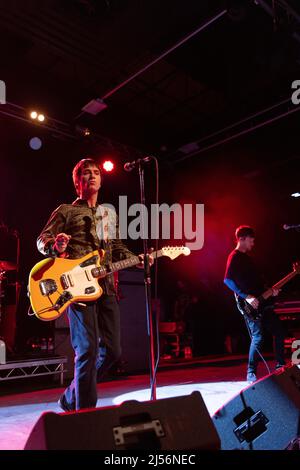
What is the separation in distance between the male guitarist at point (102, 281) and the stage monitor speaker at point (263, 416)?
1.24 m

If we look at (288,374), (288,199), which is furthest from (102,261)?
(288,199)

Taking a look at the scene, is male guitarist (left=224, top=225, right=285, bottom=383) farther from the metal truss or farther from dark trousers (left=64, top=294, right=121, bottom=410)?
the metal truss

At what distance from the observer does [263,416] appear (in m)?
2.05

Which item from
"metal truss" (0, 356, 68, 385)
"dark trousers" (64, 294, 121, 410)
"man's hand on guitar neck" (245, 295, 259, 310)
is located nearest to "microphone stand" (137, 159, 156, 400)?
"dark trousers" (64, 294, 121, 410)

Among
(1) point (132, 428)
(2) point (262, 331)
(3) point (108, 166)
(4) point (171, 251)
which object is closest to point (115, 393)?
(2) point (262, 331)

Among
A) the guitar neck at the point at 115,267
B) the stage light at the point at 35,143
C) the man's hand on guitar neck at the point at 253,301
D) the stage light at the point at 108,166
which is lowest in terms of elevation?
the man's hand on guitar neck at the point at 253,301

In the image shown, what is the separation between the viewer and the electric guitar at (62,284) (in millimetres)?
3273

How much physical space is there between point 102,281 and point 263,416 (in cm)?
175

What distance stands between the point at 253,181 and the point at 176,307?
421cm

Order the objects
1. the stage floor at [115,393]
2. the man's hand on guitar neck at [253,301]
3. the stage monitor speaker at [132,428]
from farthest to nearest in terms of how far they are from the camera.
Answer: the man's hand on guitar neck at [253,301]
the stage floor at [115,393]
the stage monitor speaker at [132,428]

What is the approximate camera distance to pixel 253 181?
11055mm

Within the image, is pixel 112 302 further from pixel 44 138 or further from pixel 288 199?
pixel 288 199

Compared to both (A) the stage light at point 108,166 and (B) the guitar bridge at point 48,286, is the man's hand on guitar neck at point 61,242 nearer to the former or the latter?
(B) the guitar bridge at point 48,286

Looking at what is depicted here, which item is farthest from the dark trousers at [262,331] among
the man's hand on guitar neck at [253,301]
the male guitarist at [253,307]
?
the man's hand on guitar neck at [253,301]
